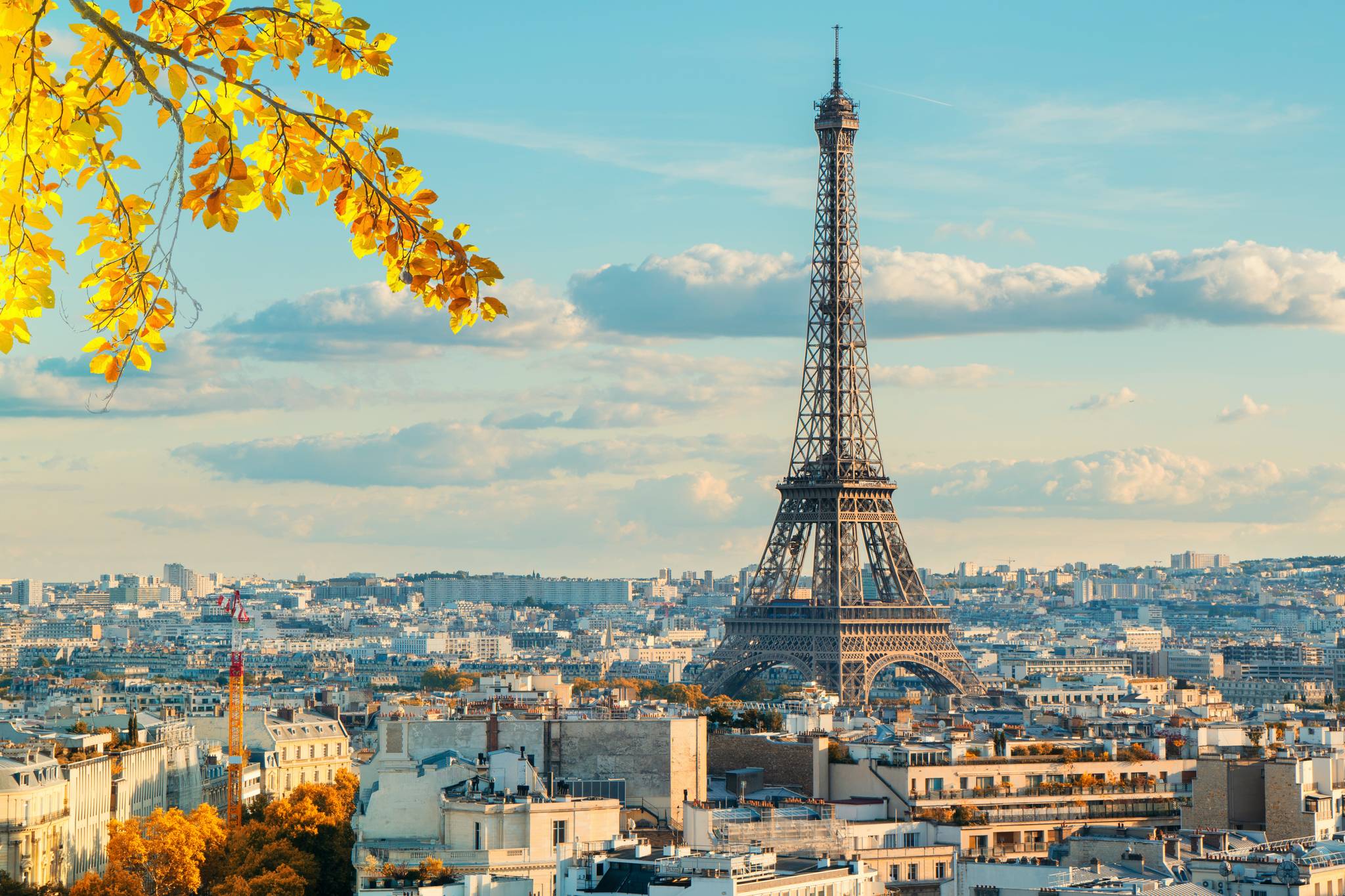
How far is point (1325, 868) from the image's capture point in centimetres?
5144

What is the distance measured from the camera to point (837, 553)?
13325 cm

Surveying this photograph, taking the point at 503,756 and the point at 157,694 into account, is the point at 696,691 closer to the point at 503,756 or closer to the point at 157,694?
the point at 157,694

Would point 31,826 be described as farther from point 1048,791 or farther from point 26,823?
point 1048,791

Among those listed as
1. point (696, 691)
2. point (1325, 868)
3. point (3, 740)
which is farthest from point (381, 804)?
point (696, 691)

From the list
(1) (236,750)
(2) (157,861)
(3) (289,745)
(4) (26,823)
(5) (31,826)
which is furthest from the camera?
(3) (289,745)

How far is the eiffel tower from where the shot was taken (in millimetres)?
131875

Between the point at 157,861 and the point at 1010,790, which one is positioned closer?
the point at 157,861

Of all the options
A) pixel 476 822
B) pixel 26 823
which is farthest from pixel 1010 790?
pixel 26 823

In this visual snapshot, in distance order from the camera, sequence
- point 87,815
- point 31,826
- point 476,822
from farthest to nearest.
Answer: point 87,815, point 31,826, point 476,822

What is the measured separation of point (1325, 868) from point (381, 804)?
20.0 metres

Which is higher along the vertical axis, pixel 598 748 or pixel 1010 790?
pixel 598 748

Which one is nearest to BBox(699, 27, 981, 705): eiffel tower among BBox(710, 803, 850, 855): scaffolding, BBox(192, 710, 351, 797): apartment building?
BBox(192, 710, 351, 797): apartment building

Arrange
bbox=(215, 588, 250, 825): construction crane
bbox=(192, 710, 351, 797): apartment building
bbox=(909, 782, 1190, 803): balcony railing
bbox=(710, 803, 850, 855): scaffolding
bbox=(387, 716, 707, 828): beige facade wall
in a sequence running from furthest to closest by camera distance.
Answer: bbox=(192, 710, 351, 797): apartment building, bbox=(215, 588, 250, 825): construction crane, bbox=(909, 782, 1190, 803): balcony railing, bbox=(387, 716, 707, 828): beige facade wall, bbox=(710, 803, 850, 855): scaffolding

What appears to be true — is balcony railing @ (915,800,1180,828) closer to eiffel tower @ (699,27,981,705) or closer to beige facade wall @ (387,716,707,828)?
beige facade wall @ (387,716,707,828)
